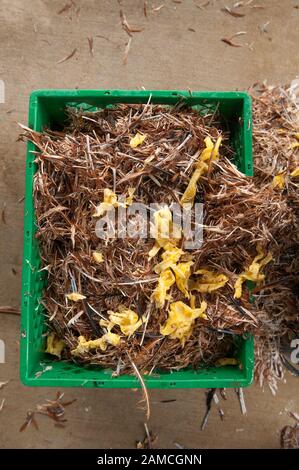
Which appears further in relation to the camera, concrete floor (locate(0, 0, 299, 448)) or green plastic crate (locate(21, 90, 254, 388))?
concrete floor (locate(0, 0, 299, 448))

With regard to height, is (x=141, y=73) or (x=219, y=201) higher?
(x=141, y=73)

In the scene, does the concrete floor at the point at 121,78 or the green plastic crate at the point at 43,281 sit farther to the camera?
the concrete floor at the point at 121,78

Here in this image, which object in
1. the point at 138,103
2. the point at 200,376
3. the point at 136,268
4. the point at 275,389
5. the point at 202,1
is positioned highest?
the point at 202,1
